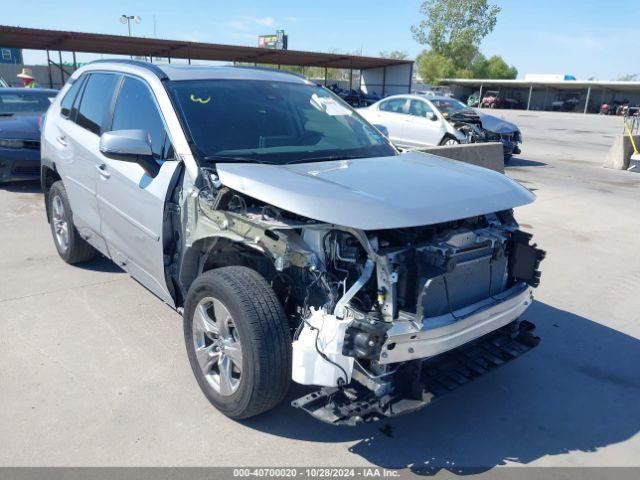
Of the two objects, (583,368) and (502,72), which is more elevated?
(502,72)

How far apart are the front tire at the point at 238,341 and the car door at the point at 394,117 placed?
1184 cm

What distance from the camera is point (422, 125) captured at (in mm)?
14031

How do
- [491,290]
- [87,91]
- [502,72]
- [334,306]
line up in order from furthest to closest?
[502,72], [87,91], [491,290], [334,306]

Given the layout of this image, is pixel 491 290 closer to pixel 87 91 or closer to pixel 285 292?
pixel 285 292

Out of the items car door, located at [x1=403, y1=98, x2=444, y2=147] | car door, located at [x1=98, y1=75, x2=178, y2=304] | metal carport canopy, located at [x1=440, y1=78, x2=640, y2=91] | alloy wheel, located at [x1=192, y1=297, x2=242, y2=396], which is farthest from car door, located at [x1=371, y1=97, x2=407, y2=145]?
metal carport canopy, located at [x1=440, y1=78, x2=640, y2=91]

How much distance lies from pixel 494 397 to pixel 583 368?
35.6 inches

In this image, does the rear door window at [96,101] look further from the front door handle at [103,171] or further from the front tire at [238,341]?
the front tire at [238,341]

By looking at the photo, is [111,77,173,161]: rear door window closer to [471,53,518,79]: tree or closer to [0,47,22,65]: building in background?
[0,47,22,65]: building in background

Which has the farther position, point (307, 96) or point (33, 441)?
point (307, 96)

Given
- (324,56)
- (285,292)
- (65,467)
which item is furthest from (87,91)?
(324,56)

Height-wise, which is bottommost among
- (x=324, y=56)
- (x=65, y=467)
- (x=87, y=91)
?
(x=65, y=467)

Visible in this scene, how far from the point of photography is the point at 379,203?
2715 millimetres

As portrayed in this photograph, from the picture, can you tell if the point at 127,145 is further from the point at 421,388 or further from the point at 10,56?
the point at 10,56

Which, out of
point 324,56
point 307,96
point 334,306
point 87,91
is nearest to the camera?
point 334,306
